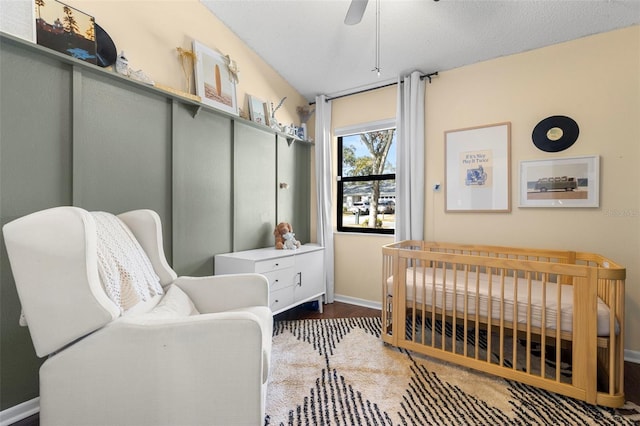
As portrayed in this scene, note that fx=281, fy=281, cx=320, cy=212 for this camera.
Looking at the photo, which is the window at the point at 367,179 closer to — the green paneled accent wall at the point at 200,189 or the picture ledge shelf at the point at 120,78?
the picture ledge shelf at the point at 120,78

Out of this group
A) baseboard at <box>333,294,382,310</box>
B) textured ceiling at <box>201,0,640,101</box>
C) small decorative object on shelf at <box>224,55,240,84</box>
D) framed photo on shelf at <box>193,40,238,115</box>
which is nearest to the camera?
textured ceiling at <box>201,0,640,101</box>

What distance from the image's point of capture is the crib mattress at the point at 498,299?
165 centimetres

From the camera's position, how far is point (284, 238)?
2.84 m

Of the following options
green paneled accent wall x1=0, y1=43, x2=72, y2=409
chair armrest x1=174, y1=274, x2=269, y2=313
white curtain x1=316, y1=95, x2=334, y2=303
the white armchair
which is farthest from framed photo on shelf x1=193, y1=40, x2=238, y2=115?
the white armchair

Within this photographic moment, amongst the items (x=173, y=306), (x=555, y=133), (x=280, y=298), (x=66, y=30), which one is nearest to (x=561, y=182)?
(x=555, y=133)

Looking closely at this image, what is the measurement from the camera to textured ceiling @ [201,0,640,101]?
200 cm

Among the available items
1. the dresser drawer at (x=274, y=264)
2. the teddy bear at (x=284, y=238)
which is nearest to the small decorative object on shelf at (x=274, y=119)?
the teddy bear at (x=284, y=238)

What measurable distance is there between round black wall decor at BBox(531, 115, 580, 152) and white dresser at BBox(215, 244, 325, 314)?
7.15 ft

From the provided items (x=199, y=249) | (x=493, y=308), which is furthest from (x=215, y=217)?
(x=493, y=308)

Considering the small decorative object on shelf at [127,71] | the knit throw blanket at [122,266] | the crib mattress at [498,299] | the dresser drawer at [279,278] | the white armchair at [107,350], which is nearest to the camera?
the white armchair at [107,350]

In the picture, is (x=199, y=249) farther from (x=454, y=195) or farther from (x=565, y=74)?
(x=565, y=74)

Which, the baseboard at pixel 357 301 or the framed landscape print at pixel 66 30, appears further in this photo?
the baseboard at pixel 357 301

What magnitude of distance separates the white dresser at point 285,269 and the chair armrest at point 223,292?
52cm

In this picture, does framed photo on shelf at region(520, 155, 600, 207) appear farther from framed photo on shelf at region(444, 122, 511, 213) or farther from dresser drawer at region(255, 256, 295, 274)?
dresser drawer at region(255, 256, 295, 274)
